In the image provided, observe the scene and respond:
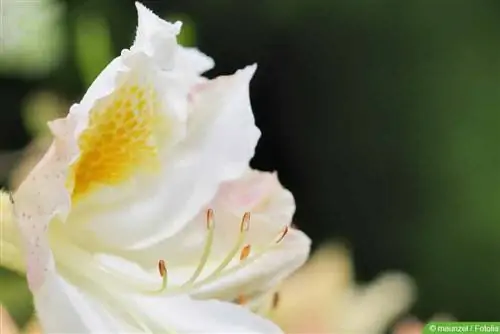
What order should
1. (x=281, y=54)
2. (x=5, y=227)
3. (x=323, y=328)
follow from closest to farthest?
(x=5, y=227)
(x=323, y=328)
(x=281, y=54)

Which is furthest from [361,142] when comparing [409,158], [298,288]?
[298,288]

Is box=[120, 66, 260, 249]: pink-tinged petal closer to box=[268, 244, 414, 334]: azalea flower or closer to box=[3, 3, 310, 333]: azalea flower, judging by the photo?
box=[3, 3, 310, 333]: azalea flower

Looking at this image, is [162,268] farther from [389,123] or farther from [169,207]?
[389,123]

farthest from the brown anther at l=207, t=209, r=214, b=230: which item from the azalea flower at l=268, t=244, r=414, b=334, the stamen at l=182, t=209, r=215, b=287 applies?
the azalea flower at l=268, t=244, r=414, b=334

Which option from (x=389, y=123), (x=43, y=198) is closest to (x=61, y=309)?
(x=43, y=198)

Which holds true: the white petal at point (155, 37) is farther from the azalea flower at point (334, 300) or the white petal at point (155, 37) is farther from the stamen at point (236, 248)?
the azalea flower at point (334, 300)

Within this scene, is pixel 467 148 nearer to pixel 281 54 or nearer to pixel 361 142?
pixel 361 142
